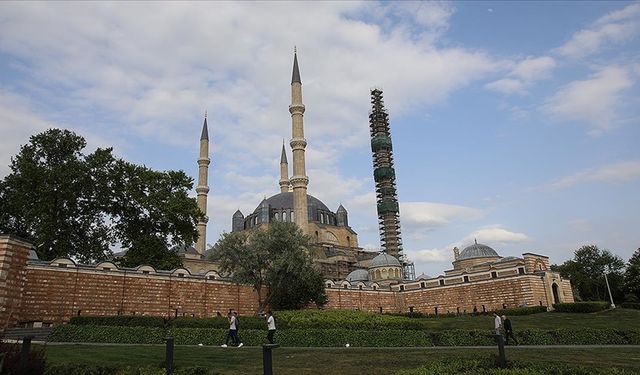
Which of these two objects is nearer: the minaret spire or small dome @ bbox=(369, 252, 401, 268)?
small dome @ bbox=(369, 252, 401, 268)

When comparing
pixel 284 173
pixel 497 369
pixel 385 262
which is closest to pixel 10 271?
pixel 497 369

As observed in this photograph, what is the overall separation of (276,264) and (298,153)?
19791mm

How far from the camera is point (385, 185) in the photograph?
56.8 m

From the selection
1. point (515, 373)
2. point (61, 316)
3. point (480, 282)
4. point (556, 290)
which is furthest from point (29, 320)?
point (556, 290)

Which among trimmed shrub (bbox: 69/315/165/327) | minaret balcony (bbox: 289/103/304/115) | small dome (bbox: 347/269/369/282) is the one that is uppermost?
minaret balcony (bbox: 289/103/304/115)

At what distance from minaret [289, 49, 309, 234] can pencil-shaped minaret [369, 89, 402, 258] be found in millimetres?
15409

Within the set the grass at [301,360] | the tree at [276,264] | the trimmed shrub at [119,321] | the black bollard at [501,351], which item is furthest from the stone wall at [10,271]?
the black bollard at [501,351]

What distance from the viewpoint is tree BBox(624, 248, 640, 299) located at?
43.2m

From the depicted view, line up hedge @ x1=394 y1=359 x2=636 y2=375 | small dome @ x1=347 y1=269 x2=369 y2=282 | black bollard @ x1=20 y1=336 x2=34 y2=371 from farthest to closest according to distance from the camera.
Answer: small dome @ x1=347 y1=269 x2=369 y2=282 → hedge @ x1=394 y1=359 x2=636 y2=375 → black bollard @ x1=20 y1=336 x2=34 y2=371

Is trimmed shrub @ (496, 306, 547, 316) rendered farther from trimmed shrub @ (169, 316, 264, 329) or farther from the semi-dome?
the semi-dome

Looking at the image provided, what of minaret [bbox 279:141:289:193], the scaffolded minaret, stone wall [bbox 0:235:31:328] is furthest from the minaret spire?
stone wall [bbox 0:235:31:328]

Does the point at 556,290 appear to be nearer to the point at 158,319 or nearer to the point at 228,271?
the point at 228,271

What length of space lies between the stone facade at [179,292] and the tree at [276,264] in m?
2.40

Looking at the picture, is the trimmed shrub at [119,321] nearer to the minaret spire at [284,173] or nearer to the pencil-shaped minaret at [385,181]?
the pencil-shaped minaret at [385,181]
